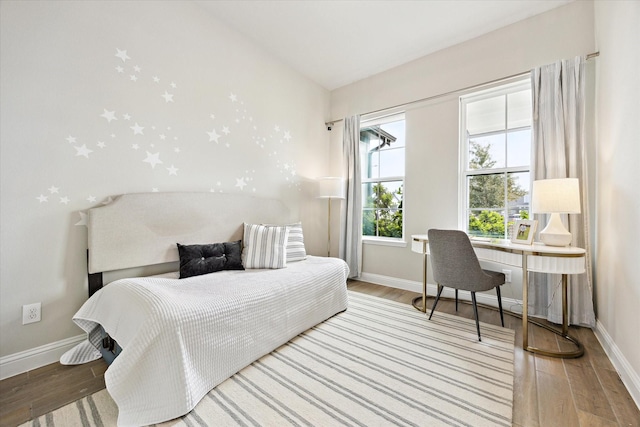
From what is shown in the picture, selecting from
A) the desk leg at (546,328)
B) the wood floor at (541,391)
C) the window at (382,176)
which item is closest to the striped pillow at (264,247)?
the wood floor at (541,391)

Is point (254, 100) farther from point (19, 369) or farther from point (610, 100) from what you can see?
point (610, 100)

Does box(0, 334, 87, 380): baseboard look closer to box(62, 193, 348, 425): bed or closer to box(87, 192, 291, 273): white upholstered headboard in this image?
box(62, 193, 348, 425): bed

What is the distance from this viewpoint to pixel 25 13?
5.31ft

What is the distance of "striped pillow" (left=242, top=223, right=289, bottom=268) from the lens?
238 centimetres

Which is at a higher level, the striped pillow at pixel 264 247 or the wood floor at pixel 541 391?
the striped pillow at pixel 264 247

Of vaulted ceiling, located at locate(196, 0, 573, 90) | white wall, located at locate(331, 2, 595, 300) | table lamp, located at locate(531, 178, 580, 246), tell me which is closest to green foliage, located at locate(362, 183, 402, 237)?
white wall, located at locate(331, 2, 595, 300)

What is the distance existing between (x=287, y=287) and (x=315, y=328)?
52cm

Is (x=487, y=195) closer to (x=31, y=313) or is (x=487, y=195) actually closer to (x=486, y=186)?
(x=486, y=186)

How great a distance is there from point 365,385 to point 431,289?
1971 millimetres

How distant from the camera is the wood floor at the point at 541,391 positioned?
125cm

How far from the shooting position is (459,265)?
6.80 feet

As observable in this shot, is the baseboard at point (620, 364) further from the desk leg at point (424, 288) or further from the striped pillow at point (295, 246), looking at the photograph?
the striped pillow at point (295, 246)

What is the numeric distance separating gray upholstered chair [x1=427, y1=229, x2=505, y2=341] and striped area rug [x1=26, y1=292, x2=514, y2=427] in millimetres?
381

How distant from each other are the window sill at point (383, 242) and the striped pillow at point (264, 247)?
4.90ft
